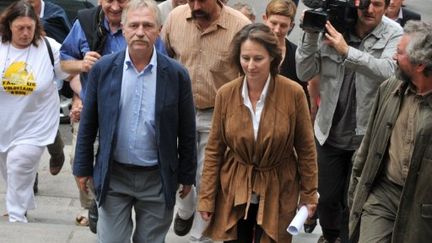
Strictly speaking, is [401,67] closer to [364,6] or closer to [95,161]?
[364,6]

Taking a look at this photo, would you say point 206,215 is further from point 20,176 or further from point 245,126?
point 20,176

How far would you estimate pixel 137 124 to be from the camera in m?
5.14

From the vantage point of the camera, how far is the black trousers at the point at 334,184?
6.21 meters

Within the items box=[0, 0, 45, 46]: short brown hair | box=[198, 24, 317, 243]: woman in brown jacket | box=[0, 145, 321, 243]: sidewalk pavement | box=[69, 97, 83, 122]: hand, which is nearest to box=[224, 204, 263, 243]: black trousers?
box=[198, 24, 317, 243]: woman in brown jacket

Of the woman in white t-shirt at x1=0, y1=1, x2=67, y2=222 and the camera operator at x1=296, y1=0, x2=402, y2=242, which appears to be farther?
the woman in white t-shirt at x1=0, y1=1, x2=67, y2=222

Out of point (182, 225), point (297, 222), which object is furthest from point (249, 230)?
point (182, 225)

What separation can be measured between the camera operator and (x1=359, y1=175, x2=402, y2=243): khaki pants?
3.46 feet

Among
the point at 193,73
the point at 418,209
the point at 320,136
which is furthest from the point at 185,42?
the point at 418,209

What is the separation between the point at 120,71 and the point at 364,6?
69.0 inches

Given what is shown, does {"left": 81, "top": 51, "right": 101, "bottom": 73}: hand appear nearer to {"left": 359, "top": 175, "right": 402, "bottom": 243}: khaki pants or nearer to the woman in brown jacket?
the woman in brown jacket

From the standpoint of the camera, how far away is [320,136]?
6.20 meters

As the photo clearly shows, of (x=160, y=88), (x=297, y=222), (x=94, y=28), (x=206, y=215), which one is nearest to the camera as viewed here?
(x=297, y=222)

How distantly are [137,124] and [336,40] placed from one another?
4.84ft

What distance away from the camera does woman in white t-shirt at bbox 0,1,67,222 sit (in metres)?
7.05
